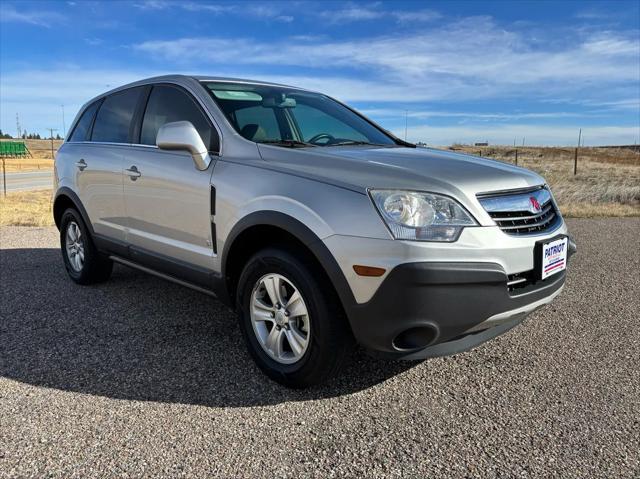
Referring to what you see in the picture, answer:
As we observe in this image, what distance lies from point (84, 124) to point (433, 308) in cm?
417

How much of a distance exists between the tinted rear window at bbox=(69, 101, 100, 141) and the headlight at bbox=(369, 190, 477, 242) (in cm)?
361

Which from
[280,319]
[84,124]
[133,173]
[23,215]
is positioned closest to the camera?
[280,319]

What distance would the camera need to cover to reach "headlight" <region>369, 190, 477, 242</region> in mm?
2408

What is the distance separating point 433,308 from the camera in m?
2.40

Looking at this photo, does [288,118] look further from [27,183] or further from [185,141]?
[27,183]

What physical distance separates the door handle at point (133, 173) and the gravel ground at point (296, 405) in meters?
1.12

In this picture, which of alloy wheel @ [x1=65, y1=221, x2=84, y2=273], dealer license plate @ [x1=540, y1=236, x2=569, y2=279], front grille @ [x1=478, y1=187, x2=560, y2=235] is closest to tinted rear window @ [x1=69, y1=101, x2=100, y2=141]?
alloy wheel @ [x1=65, y1=221, x2=84, y2=273]


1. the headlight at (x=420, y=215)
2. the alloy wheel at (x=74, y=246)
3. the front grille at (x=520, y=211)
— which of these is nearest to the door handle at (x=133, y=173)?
the alloy wheel at (x=74, y=246)

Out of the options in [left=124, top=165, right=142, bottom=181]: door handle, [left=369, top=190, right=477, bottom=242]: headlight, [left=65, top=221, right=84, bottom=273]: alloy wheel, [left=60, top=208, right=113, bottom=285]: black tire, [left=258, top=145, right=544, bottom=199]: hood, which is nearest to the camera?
[left=369, top=190, right=477, bottom=242]: headlight

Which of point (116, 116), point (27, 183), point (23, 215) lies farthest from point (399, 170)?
point (27, 183)

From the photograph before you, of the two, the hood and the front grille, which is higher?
the hood

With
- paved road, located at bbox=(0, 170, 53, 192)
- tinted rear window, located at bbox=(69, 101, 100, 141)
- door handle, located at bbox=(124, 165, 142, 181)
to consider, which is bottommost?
paved road, located at bbox=(0, 170, 53, 192)

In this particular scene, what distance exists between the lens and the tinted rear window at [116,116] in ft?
14.2

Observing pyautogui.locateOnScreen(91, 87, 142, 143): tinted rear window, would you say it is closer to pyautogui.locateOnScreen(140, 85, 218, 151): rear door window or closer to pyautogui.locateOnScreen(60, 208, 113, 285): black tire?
pyautogui.locateOnScreen(140, 85, 218, 151): rear door window
